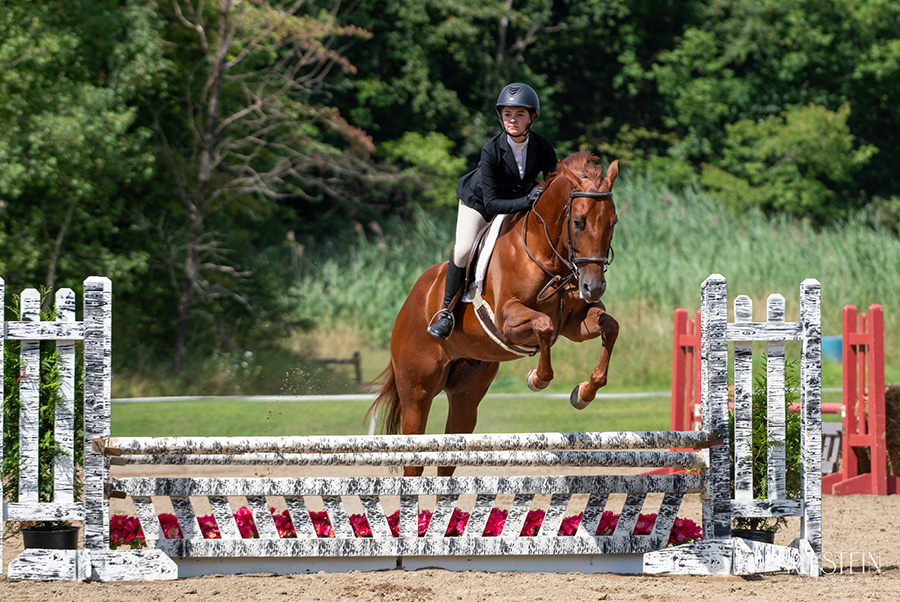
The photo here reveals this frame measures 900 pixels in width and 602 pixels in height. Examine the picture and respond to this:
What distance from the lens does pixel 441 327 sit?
496cm

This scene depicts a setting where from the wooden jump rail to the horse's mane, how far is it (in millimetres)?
645

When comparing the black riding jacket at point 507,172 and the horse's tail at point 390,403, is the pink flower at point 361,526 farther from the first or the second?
the black riding jacket at point 507,172

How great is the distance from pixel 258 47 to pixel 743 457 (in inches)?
461

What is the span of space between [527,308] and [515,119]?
860 mm

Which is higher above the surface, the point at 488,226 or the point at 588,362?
the point at 488,226

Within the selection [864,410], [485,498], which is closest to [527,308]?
[485,498]

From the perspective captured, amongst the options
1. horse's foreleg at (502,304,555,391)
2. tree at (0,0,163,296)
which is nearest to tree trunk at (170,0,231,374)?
tree at (0,0,163,296)

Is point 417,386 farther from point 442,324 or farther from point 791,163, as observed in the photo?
point 791,163

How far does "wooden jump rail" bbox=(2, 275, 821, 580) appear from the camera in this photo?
4102 mm

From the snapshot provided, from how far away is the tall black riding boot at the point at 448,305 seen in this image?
496cm

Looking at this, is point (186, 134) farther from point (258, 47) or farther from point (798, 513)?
point (798, 513)

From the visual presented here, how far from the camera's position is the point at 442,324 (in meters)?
4.96

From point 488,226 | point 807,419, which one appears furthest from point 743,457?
point 488,226

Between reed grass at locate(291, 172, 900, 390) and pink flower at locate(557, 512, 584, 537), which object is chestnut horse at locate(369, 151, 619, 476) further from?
reed grass at locate(291, 172, 900, 390)
